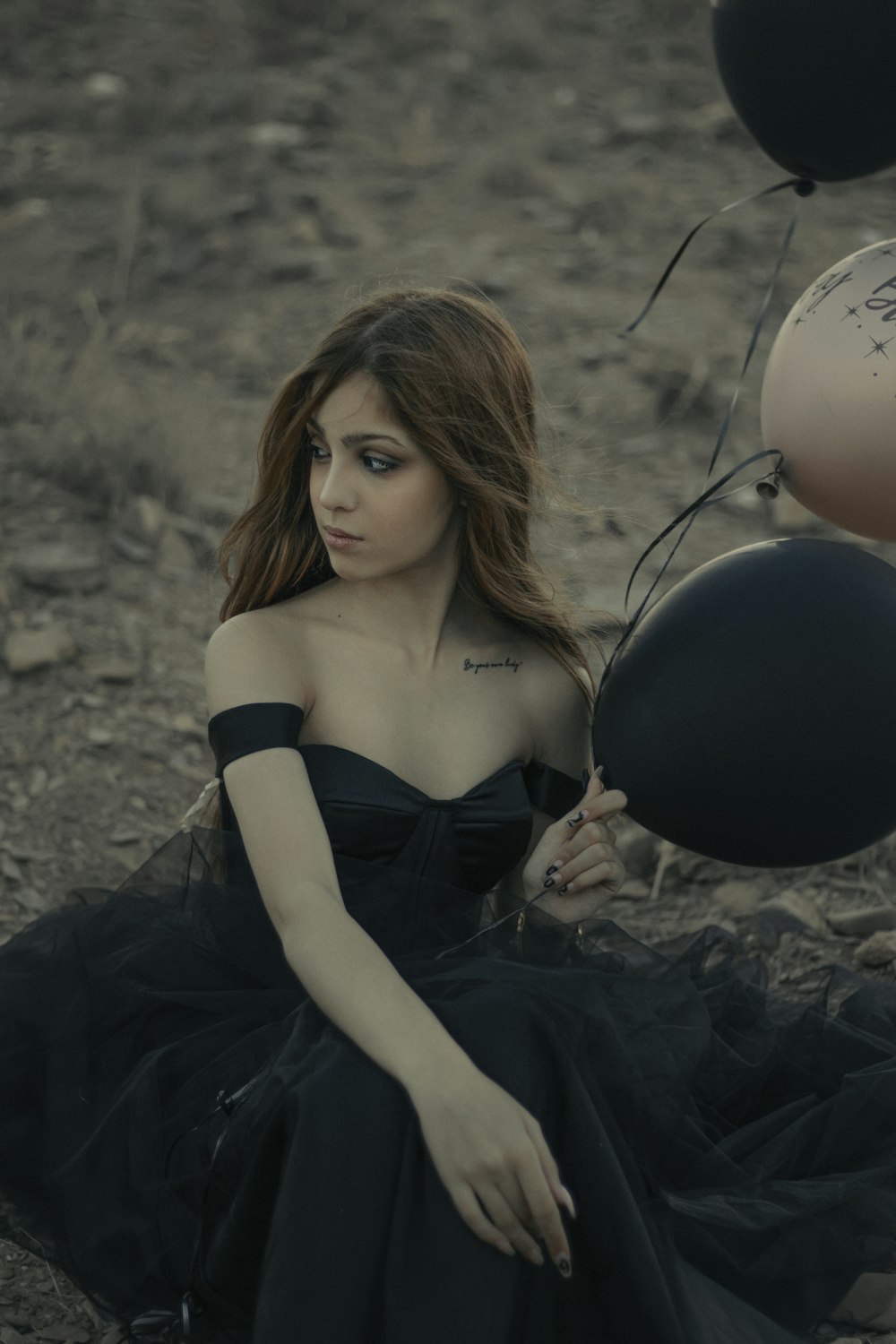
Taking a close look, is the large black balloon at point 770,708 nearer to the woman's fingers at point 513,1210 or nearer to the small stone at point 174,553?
the woman's fingers at point 513,1210

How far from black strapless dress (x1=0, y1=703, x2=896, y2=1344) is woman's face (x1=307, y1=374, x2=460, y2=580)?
305mm

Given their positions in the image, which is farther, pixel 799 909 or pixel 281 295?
pixel 281 295

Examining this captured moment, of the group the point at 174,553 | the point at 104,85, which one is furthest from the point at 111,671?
the point at 104,85

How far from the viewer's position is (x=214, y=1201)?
2107 mm

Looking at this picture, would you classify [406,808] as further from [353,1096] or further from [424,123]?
[424,123]

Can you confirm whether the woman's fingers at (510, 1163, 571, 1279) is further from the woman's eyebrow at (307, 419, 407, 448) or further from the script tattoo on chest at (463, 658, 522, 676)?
the woman's eyebrow at (307, 419, 407, 448)

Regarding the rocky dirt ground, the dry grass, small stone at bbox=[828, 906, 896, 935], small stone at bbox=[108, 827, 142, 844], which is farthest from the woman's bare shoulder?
the dry grass

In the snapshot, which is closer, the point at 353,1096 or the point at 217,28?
the point at 353,1096

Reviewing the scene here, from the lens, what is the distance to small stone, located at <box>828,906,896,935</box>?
3.44 meters

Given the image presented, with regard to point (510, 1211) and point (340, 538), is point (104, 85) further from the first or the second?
point (510, 1211)

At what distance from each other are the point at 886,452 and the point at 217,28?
287 inches

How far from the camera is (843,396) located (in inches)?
86.7

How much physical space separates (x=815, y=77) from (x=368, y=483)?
2.90 ft

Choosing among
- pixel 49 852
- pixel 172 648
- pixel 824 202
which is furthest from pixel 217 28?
pixel 49 852
